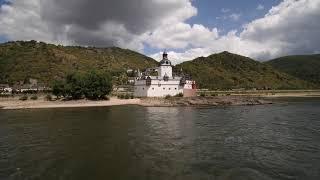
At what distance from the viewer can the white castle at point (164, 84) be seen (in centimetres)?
9512

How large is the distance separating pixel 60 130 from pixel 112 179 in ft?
72.4

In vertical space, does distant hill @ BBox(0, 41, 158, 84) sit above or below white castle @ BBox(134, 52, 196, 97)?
above

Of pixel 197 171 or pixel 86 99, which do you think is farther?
pixel 86 99

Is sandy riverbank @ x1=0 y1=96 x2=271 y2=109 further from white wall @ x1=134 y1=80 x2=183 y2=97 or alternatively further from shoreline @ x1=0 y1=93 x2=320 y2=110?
white wall @ x1=134 y1=80 x2=183 y2=97

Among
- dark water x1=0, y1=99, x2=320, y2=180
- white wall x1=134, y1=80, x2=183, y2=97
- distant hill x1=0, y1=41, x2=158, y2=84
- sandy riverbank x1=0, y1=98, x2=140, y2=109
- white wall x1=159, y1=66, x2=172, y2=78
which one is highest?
distant hill x1=0, y1=41, x2=158, y2=84

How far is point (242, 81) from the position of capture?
191750 mm

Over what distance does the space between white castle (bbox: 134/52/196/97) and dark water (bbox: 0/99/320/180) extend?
52.4 m

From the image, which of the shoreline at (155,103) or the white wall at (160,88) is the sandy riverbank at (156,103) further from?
the white wall at (160,88)

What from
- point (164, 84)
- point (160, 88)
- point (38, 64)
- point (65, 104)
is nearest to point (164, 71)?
point (164, 84)

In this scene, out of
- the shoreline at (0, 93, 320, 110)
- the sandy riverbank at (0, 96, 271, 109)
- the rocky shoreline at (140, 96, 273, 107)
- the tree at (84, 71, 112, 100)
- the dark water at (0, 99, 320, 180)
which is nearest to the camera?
the dark water at (0, 99, 320, 180)

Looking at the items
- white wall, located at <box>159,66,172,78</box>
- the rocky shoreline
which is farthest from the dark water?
white wall, located at <box>159,66,172,78</box>

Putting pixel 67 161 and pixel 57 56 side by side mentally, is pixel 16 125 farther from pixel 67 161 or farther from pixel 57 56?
pixel 57 56

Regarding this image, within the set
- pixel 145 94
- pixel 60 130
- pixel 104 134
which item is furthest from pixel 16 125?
pixel 145 94

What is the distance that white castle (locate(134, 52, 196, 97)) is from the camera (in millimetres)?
95125
